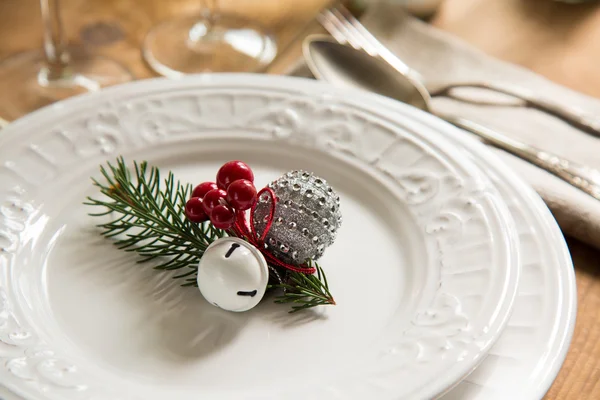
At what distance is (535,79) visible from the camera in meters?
0.98

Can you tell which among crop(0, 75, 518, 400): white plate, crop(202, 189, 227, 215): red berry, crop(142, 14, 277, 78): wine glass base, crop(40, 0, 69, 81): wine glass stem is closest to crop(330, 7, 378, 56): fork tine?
crop(142, 14, 277, 78): wine glass base

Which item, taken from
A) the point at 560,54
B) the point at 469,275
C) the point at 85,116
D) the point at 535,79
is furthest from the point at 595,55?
the point at 85,116

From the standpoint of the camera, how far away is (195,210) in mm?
611

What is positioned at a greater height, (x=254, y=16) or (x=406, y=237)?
(x=254, y=16)

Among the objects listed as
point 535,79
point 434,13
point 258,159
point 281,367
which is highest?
point 434,13

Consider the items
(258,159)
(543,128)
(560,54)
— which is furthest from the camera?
(560,54)

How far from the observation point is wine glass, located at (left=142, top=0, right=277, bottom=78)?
1.05 metres

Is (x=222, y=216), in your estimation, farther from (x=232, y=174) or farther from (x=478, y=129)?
(x=478, y=129)

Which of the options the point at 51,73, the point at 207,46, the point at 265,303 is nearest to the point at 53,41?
the point at 51,73

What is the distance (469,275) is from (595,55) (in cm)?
62

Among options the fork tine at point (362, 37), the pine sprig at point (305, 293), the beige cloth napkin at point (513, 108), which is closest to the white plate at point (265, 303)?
the pine sprig at point (305, 293)

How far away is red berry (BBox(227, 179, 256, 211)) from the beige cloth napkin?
0.35 meters

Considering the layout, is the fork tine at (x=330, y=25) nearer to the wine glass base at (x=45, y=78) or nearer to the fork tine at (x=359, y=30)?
the fork tine at (x=359, y=30)

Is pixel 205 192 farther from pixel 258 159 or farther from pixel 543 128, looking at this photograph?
pixel 543 128
